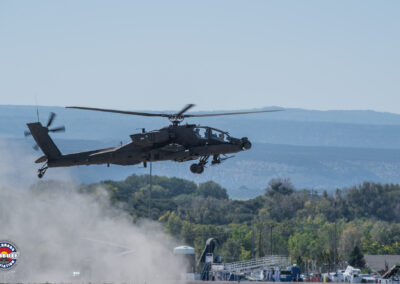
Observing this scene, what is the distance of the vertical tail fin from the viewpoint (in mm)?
75438

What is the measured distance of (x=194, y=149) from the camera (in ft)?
234

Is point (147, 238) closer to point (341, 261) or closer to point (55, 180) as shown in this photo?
point (55, 180)

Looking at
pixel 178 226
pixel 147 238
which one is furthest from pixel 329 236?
pixel 147 238

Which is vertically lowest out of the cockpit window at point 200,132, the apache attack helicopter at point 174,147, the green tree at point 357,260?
the green tree at point 357,260

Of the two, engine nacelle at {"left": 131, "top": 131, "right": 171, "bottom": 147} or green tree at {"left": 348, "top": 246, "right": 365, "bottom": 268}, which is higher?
engine nacelle at {"left": 131, "top": 131, "right": 171, "bottom": 147}

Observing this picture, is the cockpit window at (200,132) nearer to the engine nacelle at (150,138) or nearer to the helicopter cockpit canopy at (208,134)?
the helicopter cockpit canopy at (208,134)

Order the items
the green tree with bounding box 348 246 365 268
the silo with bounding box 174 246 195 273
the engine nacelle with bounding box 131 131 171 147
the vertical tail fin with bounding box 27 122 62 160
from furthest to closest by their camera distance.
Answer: the green tree with bounding box 348 246 365 268
the silo with bounding box 174 246 195 273
the vertical tail fin with bounding box 27 122 62 160
the engine nacelle with bounding box 131 131 171 147

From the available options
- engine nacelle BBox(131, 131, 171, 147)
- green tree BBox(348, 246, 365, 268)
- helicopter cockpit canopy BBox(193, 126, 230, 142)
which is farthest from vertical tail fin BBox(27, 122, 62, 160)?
green tree BBox(348, 246, 365, 268)

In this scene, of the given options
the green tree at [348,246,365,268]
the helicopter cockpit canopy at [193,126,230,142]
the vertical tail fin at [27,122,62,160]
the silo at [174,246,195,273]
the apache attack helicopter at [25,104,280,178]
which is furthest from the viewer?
the green tree at [348,246,365,268]

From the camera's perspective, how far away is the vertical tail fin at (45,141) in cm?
7544

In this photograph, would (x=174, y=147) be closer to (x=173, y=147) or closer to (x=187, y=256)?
(x=173, y=147)

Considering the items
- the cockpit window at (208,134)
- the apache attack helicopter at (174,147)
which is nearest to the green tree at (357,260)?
the apache attack helicopter at (174,147)

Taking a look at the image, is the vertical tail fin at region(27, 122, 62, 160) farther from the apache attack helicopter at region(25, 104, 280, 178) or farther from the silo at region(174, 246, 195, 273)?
the silo at region(174, 246, 195, 273)

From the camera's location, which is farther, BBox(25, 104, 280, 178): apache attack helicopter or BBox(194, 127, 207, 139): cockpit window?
BBox(194, 127, 207, 139): cockpit window
